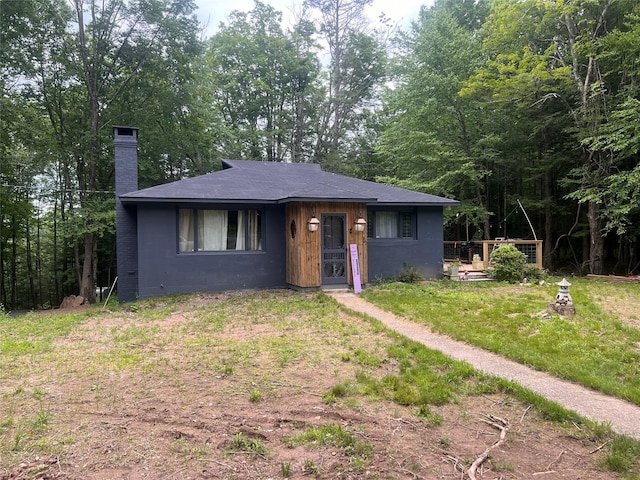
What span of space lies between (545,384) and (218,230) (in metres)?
8.06

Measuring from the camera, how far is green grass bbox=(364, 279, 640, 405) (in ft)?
13.2

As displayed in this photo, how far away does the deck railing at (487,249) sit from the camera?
1270cm

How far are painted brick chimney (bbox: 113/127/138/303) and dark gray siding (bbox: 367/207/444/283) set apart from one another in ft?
21.2

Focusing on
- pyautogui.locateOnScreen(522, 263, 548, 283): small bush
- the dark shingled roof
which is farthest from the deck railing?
the dark shingled roof

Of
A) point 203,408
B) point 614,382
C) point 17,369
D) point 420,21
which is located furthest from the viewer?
point 420,21

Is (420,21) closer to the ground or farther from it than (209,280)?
farther from it

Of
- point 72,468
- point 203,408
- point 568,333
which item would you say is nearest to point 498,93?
point 568,333

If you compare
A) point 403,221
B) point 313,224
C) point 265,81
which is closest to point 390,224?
point 403,221

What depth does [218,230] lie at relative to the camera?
9.98 m

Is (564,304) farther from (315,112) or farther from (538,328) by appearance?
(315,112)

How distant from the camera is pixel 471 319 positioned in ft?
21.1

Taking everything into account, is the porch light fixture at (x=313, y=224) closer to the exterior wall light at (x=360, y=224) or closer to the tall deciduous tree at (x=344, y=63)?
the exterior wall light at (x=360, y=224)

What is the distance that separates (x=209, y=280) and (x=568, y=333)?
769 cm

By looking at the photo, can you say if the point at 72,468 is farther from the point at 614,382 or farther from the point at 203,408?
the point at 614,382
